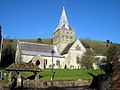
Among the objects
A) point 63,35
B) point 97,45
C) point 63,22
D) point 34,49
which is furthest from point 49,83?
point 97,45

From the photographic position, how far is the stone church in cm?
6600

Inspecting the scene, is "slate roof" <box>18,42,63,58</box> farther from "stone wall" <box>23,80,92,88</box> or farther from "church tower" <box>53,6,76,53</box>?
"stone wall" <box>23,80,92,88</box>

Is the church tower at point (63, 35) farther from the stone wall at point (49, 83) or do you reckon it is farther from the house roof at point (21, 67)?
the house roof at point (21, 67)

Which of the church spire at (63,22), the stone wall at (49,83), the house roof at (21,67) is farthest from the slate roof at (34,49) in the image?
the house roof at (21,67)

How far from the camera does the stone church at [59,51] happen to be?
66000 mm

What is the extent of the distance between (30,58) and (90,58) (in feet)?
64.6

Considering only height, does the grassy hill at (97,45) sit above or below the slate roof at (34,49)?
above

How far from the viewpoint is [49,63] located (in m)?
69.9

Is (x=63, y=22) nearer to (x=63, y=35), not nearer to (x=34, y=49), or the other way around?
(x=63, y=35)

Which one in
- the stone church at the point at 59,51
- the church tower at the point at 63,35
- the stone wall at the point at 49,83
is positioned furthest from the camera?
the church tower at the point at 63,35

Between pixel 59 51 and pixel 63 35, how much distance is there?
718cm

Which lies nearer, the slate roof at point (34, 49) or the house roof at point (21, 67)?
the house roof at point (21, 67)

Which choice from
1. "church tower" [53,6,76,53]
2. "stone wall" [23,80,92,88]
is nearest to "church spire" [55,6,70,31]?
"church tower" [53,6,76,53]

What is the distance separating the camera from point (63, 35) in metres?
80.1
